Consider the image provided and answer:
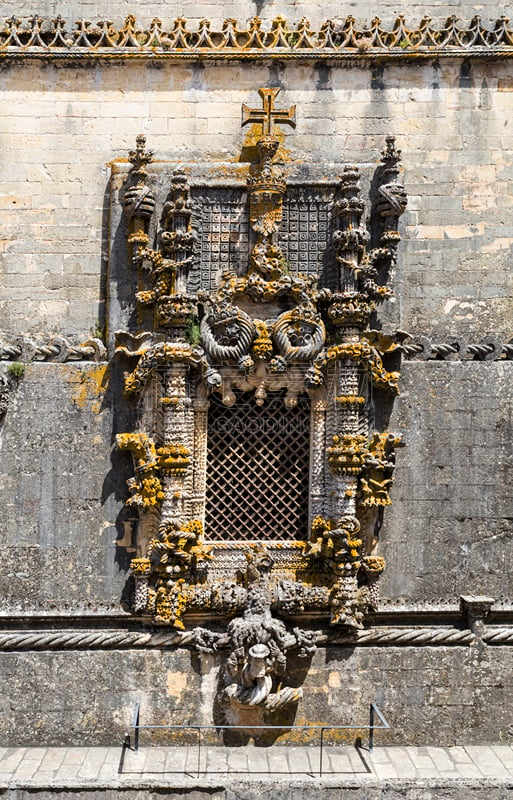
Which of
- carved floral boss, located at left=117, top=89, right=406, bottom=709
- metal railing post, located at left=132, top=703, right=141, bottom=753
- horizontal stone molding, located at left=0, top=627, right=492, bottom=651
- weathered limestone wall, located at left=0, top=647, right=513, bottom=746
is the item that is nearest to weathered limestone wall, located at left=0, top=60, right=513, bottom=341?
carved floral boss, located at left=117, top=89, right=406, bottom=709

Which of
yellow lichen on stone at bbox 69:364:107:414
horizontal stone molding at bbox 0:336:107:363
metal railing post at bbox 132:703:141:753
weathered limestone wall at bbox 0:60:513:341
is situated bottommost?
metal railing post at bbox 132:703:141:753

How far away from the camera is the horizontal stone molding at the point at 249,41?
9.28m

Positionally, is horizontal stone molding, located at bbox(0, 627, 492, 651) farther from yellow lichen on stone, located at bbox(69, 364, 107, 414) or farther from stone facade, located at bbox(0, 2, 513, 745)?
yellow lichen on stone, located at bbox(69, 364, 107, 414)

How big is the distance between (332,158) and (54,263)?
338 centimetres

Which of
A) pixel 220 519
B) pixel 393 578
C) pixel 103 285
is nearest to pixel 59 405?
pixel 103 285

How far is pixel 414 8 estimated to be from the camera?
9.59 meters

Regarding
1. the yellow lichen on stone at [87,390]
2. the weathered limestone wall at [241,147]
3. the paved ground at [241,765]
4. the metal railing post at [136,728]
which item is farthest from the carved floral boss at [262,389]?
the metal railing post at [136,728]

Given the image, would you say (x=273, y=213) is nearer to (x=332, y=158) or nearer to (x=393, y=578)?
(x=332, y=158)

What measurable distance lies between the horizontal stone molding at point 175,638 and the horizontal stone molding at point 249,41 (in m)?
6.42

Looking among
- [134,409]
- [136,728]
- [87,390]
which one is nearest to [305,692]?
[136,728]

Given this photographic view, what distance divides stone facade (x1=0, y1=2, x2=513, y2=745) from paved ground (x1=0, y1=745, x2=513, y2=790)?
0.26 m

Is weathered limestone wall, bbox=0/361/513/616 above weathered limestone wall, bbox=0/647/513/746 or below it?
above

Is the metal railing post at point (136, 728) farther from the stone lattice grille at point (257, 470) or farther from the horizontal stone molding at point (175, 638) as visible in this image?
the stone lattice grille at point (257, 470)

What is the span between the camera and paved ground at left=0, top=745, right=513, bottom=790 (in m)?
7.90
